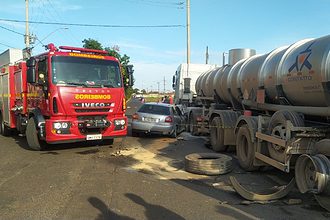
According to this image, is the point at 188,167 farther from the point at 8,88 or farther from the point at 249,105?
the point at 8,88

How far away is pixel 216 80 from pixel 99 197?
7602 millimetres

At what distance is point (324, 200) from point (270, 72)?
135 inches

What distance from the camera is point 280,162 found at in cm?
682

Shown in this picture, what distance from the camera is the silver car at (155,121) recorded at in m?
13.7

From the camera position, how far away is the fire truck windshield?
9.90 m

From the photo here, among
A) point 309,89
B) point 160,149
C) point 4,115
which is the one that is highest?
point 309,89

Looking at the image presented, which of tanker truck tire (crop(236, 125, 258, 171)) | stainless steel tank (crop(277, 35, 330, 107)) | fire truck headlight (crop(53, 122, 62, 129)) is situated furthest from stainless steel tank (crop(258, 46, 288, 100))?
fire truck headlight (crop(53, 122, 62, 129))

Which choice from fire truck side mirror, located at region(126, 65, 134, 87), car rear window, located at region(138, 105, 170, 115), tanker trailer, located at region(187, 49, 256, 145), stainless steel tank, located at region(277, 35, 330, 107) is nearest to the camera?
stainless steel tank, located at region(277, 35, 330, 107)

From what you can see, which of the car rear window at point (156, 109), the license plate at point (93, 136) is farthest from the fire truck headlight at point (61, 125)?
the car rear window at point (156, 109)

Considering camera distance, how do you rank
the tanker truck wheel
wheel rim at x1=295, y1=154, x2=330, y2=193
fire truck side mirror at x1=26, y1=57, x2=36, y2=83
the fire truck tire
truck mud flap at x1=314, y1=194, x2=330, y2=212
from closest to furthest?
wheel rim at x1=295, y1=154, x2=330, y2=193 < truck mud flap at x1=314, y1=194, x2=330, y2=212 < the tanker truck wheel < fire truck side mirror at x1=26, y1=57, x2=36, y2=83 < the fire truck tire

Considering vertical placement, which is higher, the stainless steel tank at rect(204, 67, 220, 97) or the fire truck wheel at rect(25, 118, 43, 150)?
the stainless steel tank at rect(204, 67, 220, 97)

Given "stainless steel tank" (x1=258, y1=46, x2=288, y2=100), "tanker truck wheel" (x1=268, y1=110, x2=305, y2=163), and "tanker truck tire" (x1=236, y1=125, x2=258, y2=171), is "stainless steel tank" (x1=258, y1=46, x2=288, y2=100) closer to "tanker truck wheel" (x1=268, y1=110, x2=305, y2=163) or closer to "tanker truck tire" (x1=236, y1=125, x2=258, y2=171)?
"tanker truck wheel" (x1=268, y1=110, x2=305, y2=163)

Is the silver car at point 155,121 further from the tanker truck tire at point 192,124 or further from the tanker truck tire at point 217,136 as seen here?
the tanker truck tire at point 217,136

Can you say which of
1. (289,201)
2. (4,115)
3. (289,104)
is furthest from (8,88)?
(289,201)
